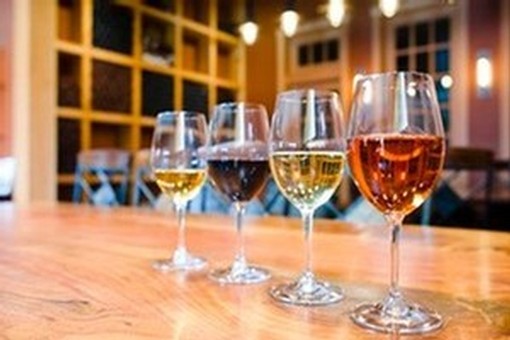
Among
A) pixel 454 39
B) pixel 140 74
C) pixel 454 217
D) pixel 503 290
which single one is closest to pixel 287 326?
pixel 503 290

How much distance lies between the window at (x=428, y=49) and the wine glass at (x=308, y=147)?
5.16 m

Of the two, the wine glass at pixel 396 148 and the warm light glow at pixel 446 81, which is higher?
the warm light glow at pixel 446 81

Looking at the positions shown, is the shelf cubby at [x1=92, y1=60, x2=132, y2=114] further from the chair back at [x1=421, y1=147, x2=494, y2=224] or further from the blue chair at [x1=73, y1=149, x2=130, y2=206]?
the chair back at [x1=421, y1=147, x2=494, y2=224]

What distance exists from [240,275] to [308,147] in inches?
6.0

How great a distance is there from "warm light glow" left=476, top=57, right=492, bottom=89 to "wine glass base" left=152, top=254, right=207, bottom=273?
16.6 feet

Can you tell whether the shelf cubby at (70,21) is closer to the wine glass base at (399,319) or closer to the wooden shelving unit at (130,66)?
the wooden shelving unit at (130,66)

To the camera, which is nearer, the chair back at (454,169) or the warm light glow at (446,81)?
the chair back at (454,169)

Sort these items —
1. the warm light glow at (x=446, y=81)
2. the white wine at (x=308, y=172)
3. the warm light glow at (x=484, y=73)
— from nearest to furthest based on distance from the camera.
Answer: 1. the white wine at (x=308, y=172)
2. the warm light glow at (x=484, y=73)
3. the warm light glow at (x=446, y=81)

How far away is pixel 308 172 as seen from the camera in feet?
1.66

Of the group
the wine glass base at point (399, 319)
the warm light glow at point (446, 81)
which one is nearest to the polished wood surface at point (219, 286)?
the wine glass base at point (399, 319)

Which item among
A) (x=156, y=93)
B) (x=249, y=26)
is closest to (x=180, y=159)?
(x=156, y=93)

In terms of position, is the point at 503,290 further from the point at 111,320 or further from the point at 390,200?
the point at 111,320

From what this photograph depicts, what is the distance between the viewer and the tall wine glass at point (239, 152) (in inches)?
23.5

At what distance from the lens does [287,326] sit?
1.29ft
